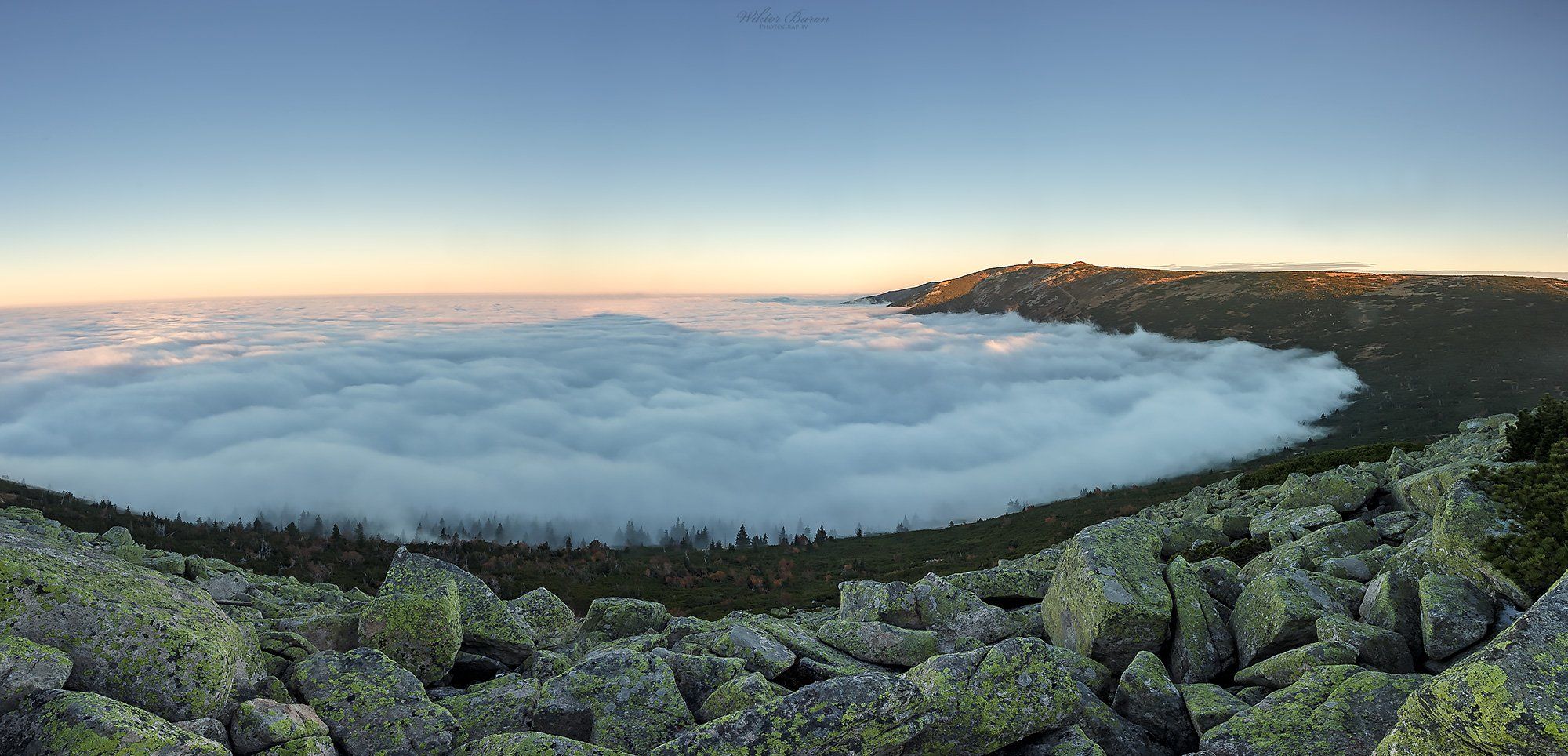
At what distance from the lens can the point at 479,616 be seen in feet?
46.2

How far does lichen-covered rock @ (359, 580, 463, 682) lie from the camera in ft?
40.1

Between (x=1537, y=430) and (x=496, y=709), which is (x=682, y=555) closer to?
(x=496, y=709)

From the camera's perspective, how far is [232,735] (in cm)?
789

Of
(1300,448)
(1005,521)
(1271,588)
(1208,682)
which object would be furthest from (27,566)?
(1300,448)

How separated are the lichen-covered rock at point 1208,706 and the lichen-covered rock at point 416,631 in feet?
40.3

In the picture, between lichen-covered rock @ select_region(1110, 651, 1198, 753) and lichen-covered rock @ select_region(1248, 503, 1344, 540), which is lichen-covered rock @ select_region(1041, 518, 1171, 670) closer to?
lichen-covered rock @ select_region(1110, 651, 1198, 753)

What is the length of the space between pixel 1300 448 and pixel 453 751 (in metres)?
193

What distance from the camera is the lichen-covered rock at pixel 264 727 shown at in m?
7.86

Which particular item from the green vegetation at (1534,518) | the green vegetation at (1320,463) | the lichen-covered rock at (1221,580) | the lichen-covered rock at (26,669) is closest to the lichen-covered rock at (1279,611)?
the lichen-covered rock at (1221,580)

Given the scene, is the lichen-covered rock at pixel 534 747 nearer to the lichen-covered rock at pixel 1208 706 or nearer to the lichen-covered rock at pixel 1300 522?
the lichen-covered rock at pixel 1208 706

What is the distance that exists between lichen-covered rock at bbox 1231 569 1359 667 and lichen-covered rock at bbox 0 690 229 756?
15.0m

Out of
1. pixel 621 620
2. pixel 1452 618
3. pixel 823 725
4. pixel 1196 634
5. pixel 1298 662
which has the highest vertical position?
pixel 1452 618

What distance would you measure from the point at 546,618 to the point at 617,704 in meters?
7.60

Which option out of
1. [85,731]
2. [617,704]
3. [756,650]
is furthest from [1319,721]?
[85,731]
